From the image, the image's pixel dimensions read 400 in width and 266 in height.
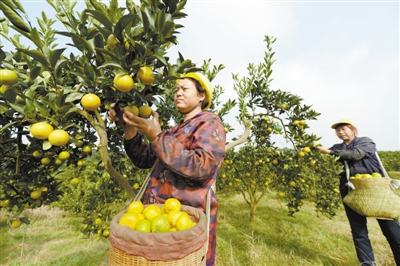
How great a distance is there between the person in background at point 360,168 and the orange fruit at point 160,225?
9.07 feet

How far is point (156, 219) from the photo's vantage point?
100 centimetres

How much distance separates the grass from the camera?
359cm

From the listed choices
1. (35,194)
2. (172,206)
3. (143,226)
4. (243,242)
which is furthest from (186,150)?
(243,242)

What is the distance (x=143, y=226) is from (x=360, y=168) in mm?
3282

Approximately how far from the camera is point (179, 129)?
57.1 inches

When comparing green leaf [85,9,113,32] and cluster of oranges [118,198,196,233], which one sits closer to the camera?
green leaf [85,9,113,32]

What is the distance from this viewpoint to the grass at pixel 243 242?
3.59m

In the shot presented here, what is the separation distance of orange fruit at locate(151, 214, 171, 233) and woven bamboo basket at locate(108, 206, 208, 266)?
110 millimetres

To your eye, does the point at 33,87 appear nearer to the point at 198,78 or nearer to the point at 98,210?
the point at 198,78

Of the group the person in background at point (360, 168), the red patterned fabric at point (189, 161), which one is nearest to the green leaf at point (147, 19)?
the red patterned fabric at point (189, 161)

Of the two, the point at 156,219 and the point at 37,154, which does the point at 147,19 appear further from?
the point at 37,154

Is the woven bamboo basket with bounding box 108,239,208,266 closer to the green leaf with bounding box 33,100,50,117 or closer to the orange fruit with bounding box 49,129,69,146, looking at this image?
the orange fruit with bounding box 49,129,69,146

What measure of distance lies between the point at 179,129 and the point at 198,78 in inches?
15.8

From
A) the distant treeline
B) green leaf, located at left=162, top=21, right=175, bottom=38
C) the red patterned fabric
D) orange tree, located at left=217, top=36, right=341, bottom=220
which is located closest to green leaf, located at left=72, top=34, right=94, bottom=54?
green leaf, located at left=162, top=21, right=175, bottom=38
